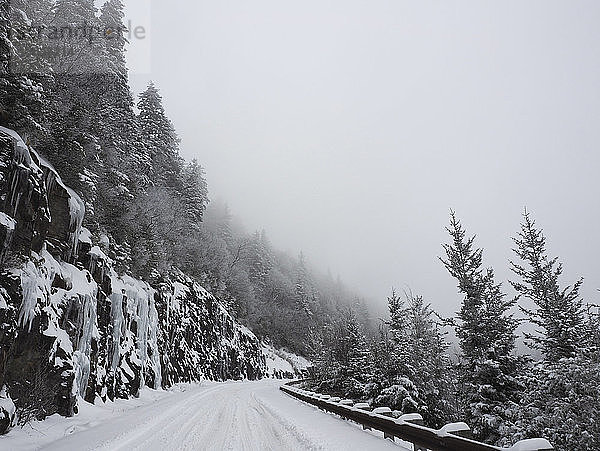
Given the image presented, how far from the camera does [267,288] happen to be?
88.7 m

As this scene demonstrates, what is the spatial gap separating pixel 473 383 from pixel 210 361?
34133mm

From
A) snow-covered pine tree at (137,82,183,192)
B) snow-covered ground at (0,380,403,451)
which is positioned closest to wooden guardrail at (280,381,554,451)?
snow-covered ground at (0,380,403,451)

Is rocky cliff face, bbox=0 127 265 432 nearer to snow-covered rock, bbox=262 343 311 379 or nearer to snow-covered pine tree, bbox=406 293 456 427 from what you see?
snow-covered pine tree, bbox=406 293 456 427

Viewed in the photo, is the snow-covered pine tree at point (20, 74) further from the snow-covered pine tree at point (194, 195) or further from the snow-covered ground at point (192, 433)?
the snow-covered pine tree at point (194, 195)

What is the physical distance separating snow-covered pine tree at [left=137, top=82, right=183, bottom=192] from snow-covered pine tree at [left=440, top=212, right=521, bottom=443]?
31243mm

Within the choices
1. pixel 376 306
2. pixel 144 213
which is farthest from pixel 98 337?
pixel 376 306

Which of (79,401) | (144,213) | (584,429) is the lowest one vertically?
(584,429)

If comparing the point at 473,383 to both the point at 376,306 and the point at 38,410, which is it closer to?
the point at 38,410

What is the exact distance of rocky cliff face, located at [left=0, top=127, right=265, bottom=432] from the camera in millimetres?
10078

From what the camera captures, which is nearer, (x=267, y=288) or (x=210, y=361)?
(x=210, y=361)

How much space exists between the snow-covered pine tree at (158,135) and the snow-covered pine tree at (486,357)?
103 ft

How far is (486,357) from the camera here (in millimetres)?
15898

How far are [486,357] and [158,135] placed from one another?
3778 cm

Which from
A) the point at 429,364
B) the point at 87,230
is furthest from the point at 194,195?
the point at 429,364
